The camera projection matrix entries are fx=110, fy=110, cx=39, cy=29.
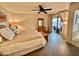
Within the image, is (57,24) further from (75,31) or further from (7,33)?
(7,33)

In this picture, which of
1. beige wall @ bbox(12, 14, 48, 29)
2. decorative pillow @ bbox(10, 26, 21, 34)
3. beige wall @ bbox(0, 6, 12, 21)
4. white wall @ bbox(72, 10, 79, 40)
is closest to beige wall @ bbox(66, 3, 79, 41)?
white wall @ bbox(72, 10, 79, 40)

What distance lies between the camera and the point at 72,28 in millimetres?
1816

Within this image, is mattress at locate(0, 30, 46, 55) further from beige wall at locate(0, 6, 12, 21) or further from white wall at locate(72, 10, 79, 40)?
white wall at locate(72, 10, 79, 40)

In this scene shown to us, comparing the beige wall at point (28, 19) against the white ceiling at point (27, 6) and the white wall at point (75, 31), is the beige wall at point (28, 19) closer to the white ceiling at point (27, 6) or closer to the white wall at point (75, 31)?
the white ceiling at point (27, 6)

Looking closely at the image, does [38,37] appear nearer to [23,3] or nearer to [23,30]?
[23,30]

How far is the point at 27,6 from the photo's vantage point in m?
1.77

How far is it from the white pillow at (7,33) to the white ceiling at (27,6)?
0.31 metres

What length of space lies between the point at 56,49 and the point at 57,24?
1.37 ft

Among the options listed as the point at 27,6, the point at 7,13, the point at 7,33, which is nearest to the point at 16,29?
the point at 7,33

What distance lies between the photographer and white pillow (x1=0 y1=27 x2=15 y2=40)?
1.70 meters

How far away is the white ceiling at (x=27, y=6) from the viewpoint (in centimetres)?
175

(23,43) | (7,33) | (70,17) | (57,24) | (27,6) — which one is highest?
(27,6)

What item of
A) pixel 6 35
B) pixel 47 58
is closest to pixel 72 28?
pixel 47 58

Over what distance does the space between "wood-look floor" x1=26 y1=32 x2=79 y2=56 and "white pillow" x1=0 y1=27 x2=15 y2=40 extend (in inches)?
16.6
